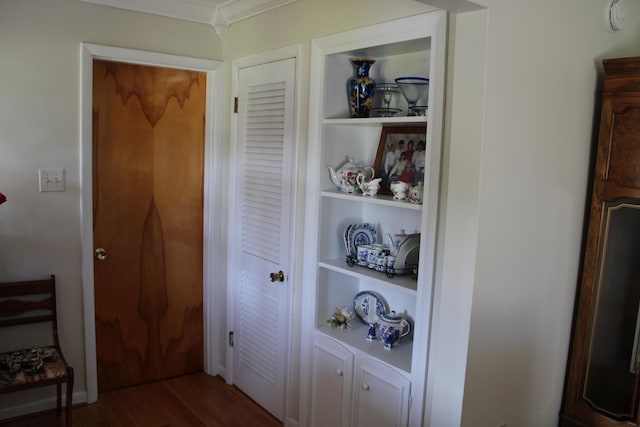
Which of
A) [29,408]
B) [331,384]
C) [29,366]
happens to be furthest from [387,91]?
[29,408]

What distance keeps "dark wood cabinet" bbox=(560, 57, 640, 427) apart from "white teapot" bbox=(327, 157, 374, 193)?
98 centimetres

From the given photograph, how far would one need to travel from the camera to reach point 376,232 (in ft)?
8.39

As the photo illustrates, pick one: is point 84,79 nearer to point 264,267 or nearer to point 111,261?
point 111,261

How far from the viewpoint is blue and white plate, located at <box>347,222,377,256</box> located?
8.21 feet

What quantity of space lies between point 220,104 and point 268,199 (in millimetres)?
780

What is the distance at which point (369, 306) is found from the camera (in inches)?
100

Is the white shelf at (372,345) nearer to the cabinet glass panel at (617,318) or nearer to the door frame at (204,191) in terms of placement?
the cabinet glass panel at (617,318)

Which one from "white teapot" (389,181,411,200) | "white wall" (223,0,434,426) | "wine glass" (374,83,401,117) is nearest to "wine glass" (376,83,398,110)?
"wine glass" (374,83,401,117)

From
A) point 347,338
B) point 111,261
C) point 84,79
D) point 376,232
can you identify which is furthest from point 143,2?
point 347,338

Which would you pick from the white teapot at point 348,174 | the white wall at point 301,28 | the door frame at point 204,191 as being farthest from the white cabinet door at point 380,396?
the door frame at point 204,191

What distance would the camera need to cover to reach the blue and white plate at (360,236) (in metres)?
2.50

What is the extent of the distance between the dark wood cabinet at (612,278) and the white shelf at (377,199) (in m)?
0.82

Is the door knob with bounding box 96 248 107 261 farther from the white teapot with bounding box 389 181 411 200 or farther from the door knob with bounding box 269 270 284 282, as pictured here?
the white teapot with bounding box 389 181 411 200

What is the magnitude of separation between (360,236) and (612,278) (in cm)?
111
